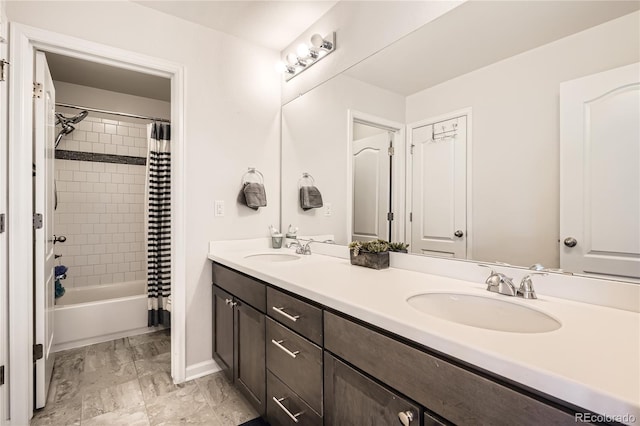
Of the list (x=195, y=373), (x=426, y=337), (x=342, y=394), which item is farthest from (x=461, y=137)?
(x=195, y=373)

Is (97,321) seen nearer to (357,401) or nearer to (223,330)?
(223,330)

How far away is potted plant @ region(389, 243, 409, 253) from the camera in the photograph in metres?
1.54

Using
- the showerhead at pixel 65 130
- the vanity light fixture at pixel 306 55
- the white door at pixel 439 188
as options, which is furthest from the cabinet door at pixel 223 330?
the showerhead at pixel 65 130

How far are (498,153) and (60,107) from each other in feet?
12.3

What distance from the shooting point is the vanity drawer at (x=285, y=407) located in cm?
116

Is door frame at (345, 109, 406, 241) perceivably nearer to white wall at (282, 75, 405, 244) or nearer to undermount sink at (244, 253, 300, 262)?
white wall at (282, 75, 405, 244)

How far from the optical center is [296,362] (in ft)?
4.02

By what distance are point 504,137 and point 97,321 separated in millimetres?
3076

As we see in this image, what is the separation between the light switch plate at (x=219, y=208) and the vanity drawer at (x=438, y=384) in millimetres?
1386

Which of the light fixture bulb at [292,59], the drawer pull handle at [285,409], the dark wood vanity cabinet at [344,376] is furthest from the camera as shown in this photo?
the light fixture bulb at [292,59]

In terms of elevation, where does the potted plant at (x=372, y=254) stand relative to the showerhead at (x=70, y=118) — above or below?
below

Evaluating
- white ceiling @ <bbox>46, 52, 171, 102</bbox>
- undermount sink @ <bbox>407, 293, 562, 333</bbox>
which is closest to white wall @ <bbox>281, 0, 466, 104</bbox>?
undermount sink @ <bbox>407, 293, 562, 333</bbox>

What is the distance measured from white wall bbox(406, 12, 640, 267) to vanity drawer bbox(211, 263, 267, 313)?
3.19 feet

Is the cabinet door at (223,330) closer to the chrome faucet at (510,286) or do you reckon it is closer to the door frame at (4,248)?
the door frame at (4,248)
